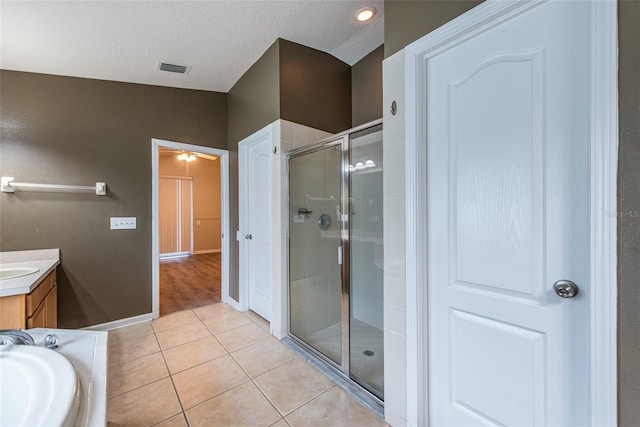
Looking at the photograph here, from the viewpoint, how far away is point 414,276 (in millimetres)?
1349

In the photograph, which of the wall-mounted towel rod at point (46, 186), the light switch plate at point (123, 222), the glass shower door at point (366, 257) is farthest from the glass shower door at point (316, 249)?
the wall-mounted towel rod at point (46, 186)

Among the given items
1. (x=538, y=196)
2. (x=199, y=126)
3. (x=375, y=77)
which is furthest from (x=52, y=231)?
(x=538, y=196)

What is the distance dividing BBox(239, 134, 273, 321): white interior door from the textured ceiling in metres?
0.88

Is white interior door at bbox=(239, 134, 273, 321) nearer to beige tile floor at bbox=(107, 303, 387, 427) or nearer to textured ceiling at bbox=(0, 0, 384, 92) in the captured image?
beige tile floor at bbox=(107, 303, 387, 427)

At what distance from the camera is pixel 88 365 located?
1.00 m

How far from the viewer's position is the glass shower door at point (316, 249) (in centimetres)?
214

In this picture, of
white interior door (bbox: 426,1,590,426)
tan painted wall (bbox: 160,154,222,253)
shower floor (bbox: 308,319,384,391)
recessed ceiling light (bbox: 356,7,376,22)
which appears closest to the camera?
white interior door (bbox: 426,1,590,426)

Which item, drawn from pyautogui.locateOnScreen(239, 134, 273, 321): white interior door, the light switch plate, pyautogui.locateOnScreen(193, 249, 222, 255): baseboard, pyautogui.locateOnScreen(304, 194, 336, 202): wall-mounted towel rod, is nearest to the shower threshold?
pyautogui.locateOnScreen(239, 134, 273, 321): white interior door

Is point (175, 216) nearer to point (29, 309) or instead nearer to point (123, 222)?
point (123, 222)

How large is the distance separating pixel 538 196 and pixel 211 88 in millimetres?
3413

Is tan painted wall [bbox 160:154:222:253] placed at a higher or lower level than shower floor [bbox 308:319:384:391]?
higher

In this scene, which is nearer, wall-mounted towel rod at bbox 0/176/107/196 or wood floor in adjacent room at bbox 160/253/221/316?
wall-mounted towel rod at bbox 0/176/107/196

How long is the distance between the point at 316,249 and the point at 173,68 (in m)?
2.31

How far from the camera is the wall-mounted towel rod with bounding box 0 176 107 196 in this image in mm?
2289
